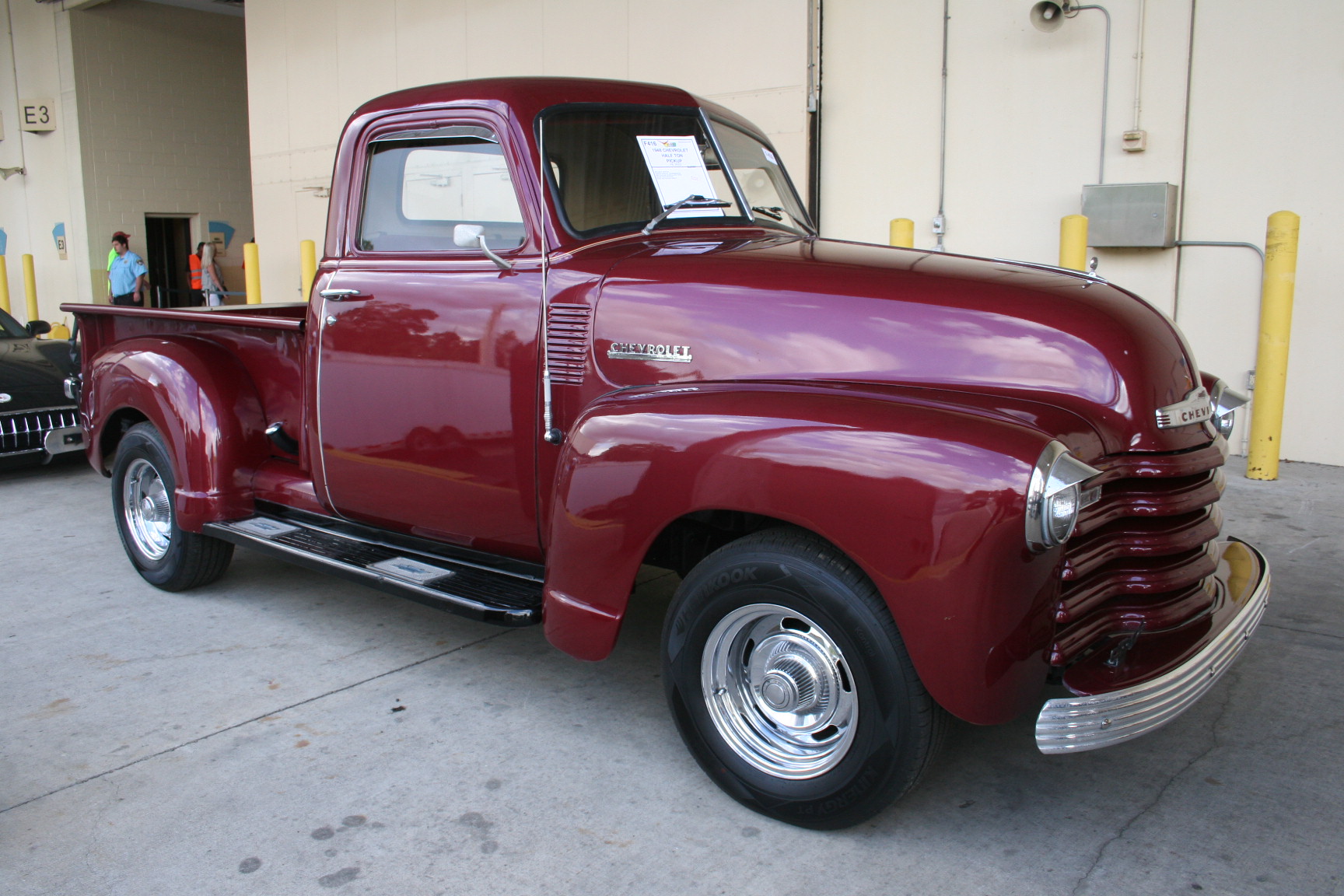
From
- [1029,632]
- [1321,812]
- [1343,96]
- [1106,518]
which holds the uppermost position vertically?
[1343,96]

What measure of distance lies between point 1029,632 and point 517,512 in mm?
1627

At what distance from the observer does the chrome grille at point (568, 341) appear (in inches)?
119

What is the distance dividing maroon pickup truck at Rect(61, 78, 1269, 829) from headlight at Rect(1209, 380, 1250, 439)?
14mm

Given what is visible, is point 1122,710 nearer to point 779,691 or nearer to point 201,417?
point 779,691

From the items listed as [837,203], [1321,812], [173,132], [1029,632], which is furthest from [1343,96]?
[173,132]

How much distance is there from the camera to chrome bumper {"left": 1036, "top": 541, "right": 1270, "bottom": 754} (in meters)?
2.20

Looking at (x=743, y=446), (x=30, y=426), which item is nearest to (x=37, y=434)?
(x=30, y=426)

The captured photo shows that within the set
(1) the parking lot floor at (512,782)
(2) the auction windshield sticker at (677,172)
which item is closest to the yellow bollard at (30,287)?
(1) the parking lot floor at (512,782)

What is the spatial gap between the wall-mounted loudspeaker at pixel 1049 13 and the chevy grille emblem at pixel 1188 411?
483 cm

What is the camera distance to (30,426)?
661 centimetres

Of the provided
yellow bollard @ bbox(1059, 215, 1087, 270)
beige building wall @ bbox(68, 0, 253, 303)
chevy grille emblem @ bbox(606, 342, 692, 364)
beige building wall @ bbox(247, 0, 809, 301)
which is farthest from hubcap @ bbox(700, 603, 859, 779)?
beige building wall @ bbox(68, 0, 253, 303)

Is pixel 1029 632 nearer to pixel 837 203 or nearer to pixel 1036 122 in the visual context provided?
pixel 1036 122

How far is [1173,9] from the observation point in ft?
21.4

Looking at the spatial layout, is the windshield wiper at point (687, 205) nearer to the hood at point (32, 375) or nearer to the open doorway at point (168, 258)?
the hood at point (32, 375)
